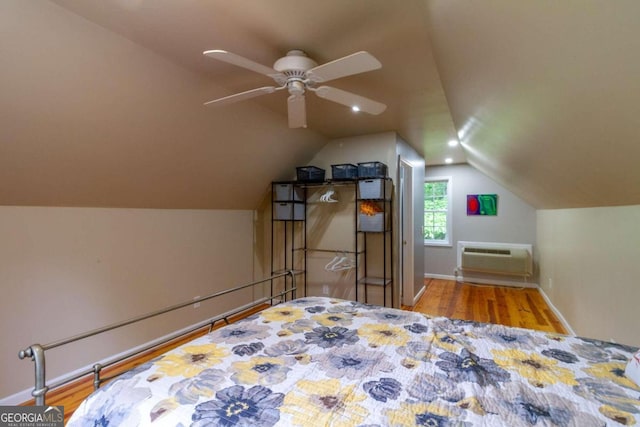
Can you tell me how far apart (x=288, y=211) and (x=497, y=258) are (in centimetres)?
389

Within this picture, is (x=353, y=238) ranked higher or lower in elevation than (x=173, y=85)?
lower

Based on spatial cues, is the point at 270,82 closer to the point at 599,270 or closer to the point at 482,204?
the point at 599,270

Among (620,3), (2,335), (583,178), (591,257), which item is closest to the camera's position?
(620,3)

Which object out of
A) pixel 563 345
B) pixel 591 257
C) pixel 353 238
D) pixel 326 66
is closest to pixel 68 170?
pixel 326 66

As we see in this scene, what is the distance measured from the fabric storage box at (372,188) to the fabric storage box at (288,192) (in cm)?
87

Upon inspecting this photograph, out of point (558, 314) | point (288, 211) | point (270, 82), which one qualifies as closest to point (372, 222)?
point (288, 211)

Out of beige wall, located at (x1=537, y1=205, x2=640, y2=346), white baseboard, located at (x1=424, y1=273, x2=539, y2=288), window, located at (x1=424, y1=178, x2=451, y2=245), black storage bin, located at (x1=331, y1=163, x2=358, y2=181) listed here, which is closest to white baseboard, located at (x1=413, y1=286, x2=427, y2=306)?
white baseboard, located at (x1=424, y1=273, x2=539, y2=288)

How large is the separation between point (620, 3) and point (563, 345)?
4.87 ft

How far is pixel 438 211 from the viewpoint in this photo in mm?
6043

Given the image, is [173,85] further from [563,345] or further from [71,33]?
[563,345]

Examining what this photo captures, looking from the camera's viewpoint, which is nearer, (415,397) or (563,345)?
(415,397)

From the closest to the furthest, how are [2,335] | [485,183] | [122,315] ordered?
[2,335], [122,315], [485,183]

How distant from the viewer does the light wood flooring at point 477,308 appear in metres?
2.72

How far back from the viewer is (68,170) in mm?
2176
